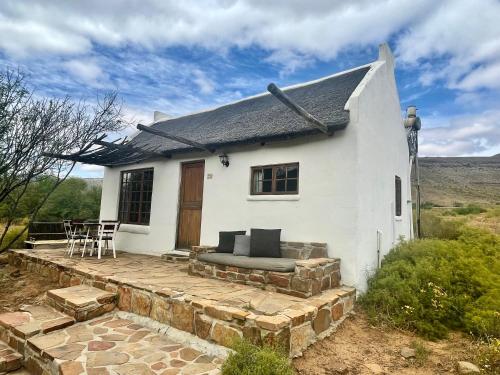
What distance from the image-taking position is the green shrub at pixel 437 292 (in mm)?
4633

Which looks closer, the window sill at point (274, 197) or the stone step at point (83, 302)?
the stone step at point (83, 302)

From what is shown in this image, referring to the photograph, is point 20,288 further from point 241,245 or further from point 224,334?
point 224,334

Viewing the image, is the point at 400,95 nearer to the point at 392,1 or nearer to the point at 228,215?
the point at 392,1

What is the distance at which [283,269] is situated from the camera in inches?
197

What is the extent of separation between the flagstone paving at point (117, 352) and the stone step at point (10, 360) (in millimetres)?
382

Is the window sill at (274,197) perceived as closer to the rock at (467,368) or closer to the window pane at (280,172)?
the window pane at (280,172)

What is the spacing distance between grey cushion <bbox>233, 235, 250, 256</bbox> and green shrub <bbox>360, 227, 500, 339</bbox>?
261cm

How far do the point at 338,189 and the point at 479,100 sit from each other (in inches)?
771

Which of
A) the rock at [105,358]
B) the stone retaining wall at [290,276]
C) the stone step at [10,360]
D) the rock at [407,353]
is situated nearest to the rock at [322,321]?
the stone retaining wall at [290,276]

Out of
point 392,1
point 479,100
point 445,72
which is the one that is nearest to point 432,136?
point 479,100

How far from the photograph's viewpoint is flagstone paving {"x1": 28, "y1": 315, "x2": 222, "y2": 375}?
10.6ft

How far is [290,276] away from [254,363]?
2.19 meters

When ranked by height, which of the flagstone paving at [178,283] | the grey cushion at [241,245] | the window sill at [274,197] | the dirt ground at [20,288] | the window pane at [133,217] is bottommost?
the dirt ground at [20,288]

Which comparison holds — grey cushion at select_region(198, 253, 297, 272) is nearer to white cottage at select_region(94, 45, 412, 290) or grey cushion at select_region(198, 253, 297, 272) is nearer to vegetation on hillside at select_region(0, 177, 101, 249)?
white cottage at select_region(94, 45, 412, 290)
